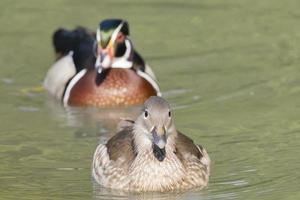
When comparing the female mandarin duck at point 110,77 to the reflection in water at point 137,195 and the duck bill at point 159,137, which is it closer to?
the reflection in water at point 137,195

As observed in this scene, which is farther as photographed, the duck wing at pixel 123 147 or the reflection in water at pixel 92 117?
the reflection in water at pixel 92 117

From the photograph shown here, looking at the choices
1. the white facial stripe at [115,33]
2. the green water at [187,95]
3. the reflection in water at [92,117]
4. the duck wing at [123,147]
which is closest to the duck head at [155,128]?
the duck wing at [123,147]

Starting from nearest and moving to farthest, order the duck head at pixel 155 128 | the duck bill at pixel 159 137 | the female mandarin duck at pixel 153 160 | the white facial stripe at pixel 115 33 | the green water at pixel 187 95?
the duck bill at pixel 159 137 < the duck head at pixel 155 128 < the female mandarin duck at pixel 153 160 < the green water at pixel 187 95 < the white facial stripe at pixel 115 33

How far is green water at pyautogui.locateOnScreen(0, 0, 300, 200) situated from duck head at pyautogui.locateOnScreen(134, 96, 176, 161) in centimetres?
39

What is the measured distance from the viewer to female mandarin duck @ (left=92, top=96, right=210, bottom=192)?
9.44 metres

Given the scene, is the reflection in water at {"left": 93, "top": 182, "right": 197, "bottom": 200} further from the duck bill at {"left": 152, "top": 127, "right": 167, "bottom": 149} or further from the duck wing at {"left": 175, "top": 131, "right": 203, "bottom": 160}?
the duck bill at {"left": 152, "top": 127, "right": 167, "bottom": 149}

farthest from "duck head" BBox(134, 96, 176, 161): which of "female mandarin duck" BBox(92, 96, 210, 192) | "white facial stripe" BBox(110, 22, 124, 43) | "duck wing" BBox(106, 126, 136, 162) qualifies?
"white facial stripe" BBox(110, 22, 124, 43)

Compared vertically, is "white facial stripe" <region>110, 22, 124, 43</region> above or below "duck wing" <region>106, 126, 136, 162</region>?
below

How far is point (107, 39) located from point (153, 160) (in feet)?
12.3

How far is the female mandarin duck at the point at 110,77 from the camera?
1319cm

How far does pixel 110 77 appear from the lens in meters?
13.4

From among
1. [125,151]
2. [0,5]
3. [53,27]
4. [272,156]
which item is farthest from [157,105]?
[0,5]

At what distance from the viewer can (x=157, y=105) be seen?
30.9 ft

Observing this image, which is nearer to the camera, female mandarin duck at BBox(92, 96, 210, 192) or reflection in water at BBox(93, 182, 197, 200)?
female mandarin duck at BBox(92, 96, 210, 192)
